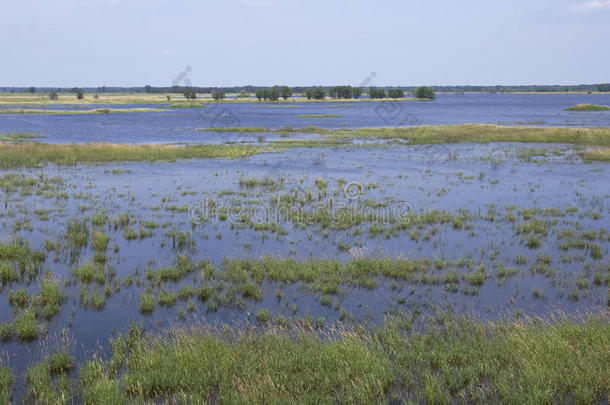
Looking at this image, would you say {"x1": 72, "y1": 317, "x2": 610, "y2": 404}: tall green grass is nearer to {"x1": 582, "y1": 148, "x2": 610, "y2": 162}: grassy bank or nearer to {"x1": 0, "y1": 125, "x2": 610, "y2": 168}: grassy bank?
{"x1": 0, "y1": 125, "x2": 610, "y2": 168}: grassy bank

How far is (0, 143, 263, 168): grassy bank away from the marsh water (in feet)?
13.7

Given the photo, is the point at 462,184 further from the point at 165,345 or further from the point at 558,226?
the point at 165,345

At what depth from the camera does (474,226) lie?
76.5 feet

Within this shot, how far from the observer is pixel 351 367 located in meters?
10.3

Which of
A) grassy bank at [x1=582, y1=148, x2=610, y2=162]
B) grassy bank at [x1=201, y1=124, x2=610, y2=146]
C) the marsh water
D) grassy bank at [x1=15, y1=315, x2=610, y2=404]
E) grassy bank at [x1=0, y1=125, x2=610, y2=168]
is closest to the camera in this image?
grassy bank at [x1=15, y1=315, x2=610, y2=404]

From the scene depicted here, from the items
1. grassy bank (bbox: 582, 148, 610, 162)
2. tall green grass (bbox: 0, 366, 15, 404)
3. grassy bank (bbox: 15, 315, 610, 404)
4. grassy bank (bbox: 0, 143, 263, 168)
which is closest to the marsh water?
tall green grass (bbox: 0, 366, 15, 404)

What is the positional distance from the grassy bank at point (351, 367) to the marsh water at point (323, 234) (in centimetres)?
156

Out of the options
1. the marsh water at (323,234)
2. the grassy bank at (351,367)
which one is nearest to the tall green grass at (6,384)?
the grassy bank at (351,367)

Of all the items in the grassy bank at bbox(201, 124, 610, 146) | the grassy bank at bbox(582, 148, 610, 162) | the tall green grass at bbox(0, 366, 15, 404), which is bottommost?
the tall green grass at bbox(0, 366, 15, 404)

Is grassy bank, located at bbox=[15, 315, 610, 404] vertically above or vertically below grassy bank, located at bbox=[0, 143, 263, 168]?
below

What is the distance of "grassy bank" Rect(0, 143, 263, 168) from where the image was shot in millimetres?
45344

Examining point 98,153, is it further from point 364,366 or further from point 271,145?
point 364,366

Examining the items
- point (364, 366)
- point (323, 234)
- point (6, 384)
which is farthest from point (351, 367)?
point (323, 234)

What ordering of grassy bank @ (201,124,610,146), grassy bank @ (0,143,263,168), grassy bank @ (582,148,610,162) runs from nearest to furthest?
grassy bank @ (0,143,263,168)
grassy bank @ (582,148,610,162)
grassy bank @ (201,124,610,146)
